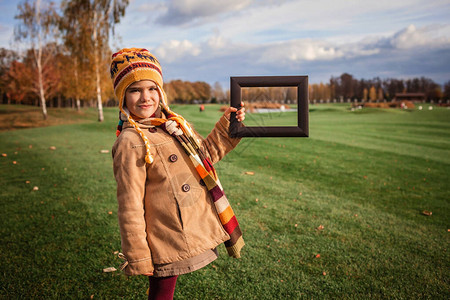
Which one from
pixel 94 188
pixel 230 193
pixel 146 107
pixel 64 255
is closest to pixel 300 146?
pixel 230 193

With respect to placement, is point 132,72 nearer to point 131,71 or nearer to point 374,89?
point 131,71

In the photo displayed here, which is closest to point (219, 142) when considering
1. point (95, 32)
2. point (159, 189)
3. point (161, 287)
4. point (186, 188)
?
point (186, 188)

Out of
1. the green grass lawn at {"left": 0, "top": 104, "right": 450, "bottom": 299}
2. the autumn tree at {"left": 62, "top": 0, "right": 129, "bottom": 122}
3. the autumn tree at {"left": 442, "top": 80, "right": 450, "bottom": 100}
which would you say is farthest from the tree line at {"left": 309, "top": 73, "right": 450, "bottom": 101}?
the green grass lawn at {"left": 0, "top": 104, "right": 450, "bottom": 299}

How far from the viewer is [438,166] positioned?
8562 millimetres

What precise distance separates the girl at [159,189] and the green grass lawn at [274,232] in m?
0.77

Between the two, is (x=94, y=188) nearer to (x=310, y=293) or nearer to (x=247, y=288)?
(x=247, y=288)

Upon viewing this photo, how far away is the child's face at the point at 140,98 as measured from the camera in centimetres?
207

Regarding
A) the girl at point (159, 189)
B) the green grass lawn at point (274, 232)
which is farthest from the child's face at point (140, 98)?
the green grass lawn at point (274, 232)

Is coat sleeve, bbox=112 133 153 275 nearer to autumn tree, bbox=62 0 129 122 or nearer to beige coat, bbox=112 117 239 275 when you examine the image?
beige coat, bbox=112 117 239 275

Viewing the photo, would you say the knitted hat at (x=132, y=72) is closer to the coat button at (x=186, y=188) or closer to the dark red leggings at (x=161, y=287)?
the coat button at (x=186, y=188)

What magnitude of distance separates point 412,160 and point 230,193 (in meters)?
6.37

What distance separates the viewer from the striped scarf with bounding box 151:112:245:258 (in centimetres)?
206

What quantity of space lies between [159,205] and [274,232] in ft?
8.62

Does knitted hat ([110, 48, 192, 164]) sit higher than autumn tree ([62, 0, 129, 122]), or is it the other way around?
autumn tree ([62, 0, 129, 122])
